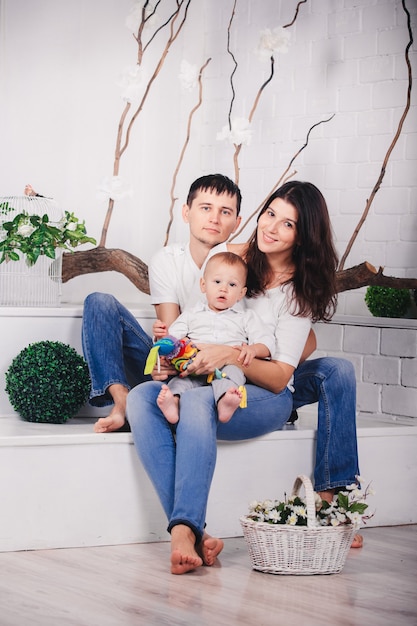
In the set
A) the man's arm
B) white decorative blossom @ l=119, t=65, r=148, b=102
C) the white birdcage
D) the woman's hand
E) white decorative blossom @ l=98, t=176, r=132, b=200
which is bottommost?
the woman's hand

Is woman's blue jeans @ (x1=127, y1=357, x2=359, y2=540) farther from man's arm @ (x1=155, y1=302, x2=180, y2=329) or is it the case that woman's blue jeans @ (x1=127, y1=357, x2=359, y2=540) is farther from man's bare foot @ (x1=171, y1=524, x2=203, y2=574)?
man's arm @ (x1=155, y1=302, x2=180, y2=329)

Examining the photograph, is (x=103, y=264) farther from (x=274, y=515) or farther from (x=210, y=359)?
A: (x=274, y=515)

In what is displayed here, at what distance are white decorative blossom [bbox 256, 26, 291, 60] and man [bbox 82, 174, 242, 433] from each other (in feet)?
3.11

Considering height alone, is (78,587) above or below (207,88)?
below

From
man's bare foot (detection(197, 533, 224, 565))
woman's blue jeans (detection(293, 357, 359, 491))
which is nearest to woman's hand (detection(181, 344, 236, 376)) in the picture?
woman's blue jeans (detection(293, 357, 359, 491))

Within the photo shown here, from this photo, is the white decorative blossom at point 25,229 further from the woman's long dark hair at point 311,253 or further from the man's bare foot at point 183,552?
the man's bare foot at point 183,552

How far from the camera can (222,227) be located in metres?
2.83

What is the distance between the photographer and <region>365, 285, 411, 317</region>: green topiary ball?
3307mm

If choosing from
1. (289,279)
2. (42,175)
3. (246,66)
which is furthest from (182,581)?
(246,66)

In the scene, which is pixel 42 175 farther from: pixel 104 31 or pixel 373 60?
pixel 373 60

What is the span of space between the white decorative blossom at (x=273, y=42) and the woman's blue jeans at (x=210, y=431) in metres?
1.44

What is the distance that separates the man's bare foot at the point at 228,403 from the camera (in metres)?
2.32

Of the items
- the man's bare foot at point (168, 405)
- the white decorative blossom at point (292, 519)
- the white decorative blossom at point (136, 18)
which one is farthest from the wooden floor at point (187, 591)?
the white decorative blossom at point (136, 18)

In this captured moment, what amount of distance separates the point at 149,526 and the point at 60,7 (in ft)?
7.86
